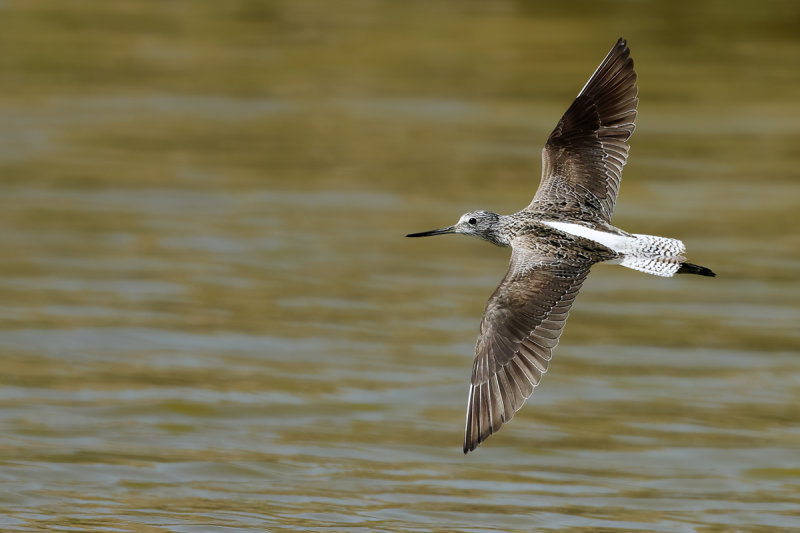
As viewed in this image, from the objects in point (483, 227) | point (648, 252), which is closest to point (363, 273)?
point (483, 227)

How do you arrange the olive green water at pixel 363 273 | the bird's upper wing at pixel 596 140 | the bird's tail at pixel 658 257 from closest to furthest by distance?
the bird's tail at pixel 658 257, the bird's upper wing at pixel 596 140, the olive green water at pixel 363 273

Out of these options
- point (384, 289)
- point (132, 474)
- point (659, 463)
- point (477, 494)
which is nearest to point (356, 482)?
point (477, 494)

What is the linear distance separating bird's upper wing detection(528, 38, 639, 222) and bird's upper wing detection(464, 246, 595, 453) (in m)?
0.85

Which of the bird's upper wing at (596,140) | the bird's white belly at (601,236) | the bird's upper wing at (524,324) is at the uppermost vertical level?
the bird's upper wing at (596,140)

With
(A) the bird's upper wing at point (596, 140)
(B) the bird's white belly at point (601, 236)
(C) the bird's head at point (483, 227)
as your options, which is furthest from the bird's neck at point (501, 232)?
(A) the bird's upper wing at point (596, 140)

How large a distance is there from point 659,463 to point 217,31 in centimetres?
1290

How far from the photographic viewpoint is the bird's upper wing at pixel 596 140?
9180mm

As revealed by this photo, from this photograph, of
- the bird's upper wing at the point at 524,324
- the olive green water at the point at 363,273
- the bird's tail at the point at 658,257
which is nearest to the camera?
the bird's tail at the point at 658,257

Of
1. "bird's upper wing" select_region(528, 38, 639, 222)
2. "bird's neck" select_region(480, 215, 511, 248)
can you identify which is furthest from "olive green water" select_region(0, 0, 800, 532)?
"bird's upper wing" select_region(528, 38, 639, 222)

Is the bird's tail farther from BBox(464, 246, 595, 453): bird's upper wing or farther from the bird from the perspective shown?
BBox(464, 246, 595, 453): bird's upper wing

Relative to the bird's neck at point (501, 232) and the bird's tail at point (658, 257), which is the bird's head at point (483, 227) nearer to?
the bird's neck at point (501, 232)

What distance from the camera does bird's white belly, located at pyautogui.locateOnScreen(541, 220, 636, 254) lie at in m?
8.27

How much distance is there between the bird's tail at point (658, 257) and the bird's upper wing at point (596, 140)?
90cm

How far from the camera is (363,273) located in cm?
1482
